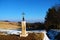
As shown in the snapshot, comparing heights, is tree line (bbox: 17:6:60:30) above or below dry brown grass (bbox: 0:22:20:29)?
above

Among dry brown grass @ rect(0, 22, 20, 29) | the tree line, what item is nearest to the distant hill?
dry brown grass @ rect(0, 22, 20, 29)

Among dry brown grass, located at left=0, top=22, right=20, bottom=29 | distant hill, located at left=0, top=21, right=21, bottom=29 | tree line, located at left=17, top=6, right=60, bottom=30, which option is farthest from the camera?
distant hill, located at left=0, top=21, right=21, bottom=29

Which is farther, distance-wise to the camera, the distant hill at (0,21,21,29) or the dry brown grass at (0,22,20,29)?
the distant hill at (0,21,21,29)

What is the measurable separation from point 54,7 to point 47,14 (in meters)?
1.52

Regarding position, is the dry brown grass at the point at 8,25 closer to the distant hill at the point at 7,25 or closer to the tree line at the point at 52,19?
the distant hill at the point at 7,25

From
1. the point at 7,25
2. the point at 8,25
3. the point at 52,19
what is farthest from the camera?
the point at 7,25

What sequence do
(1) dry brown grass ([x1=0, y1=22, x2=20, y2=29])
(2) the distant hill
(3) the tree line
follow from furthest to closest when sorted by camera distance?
(2) the distant hill
(1) dry brown grass ([x1=0, y1=22, x2=20, y2=29])
(3) the tree line

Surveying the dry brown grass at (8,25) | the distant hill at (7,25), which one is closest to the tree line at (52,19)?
the dry brown grass at (8,25)

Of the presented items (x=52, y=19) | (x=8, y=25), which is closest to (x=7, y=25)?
(x=8, y=25)

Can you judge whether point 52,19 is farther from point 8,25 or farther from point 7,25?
point 7,25

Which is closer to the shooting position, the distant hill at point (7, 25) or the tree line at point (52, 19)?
the tree line at point (52, 19)

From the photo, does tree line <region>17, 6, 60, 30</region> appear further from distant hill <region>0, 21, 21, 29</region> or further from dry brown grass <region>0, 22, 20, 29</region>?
distant hill <region>0, 21, 21, 29</region>

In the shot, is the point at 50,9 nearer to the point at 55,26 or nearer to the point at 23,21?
the point at 55,26

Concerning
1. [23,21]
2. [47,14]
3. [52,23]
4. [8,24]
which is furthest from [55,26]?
[23,21]
